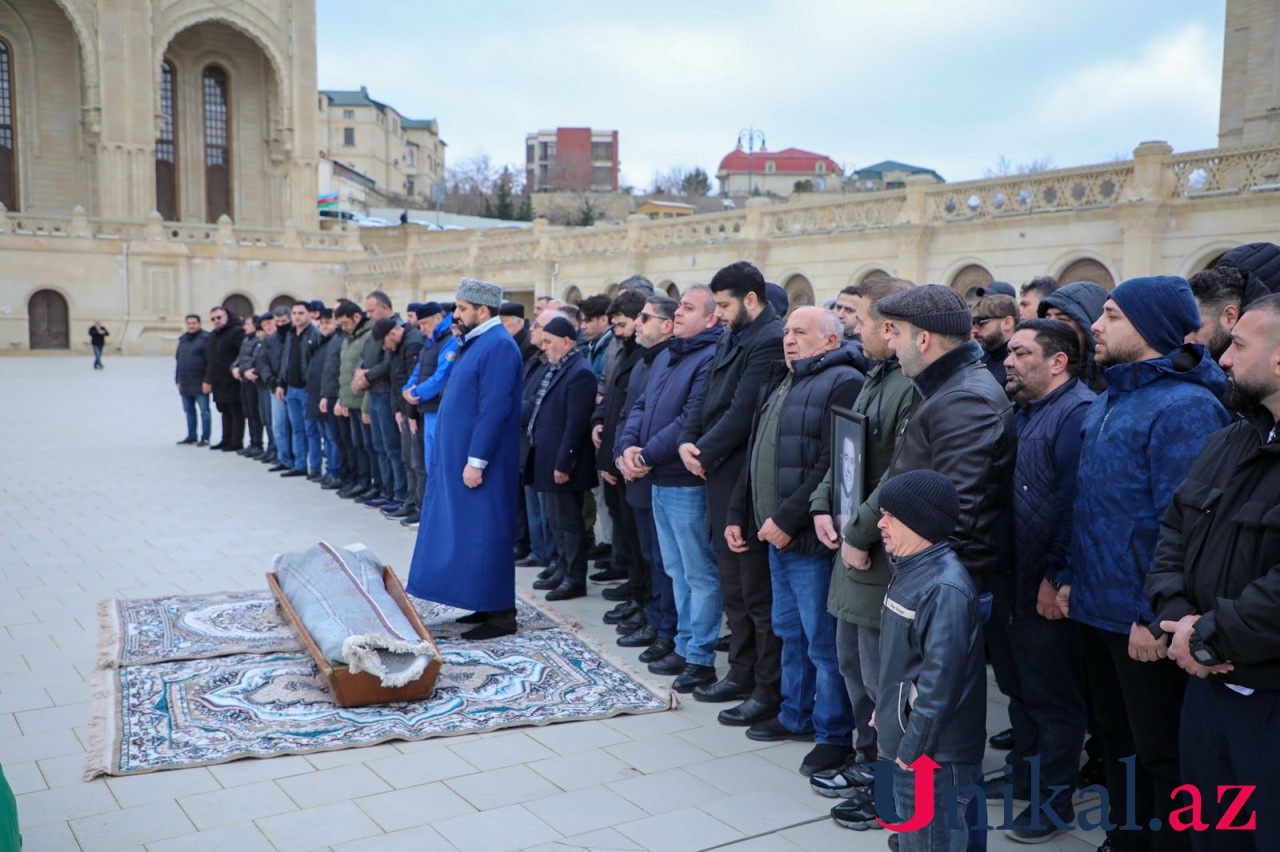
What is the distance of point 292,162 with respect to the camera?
4522cm

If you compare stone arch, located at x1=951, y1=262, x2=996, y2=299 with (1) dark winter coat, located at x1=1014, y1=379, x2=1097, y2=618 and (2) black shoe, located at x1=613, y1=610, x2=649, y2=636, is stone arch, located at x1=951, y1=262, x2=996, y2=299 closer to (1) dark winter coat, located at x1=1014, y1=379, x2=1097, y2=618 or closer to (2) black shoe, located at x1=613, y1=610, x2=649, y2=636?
(2) black shoe, located at x1=613, y1=610, x2=649, y2=636

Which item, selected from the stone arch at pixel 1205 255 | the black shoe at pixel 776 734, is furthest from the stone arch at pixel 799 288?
the black shoe at pixel 776 734

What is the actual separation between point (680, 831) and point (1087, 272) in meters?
16.2

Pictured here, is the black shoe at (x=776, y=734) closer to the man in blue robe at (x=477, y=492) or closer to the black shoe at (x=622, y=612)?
the black shoe at (x=622, y=612)

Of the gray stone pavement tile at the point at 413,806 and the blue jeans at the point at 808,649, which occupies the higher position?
the blue jeans at the point at 808,649

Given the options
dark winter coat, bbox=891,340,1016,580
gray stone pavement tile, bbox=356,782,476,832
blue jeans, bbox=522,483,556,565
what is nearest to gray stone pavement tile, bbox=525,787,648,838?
gray stone pavement tile, bbox=356,782,476,832

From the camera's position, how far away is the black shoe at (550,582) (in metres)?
7.73

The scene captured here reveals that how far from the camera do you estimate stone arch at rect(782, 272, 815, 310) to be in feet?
75.8

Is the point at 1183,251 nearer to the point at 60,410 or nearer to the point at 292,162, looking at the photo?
the point at 60,410

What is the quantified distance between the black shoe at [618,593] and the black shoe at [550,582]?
0.33 m

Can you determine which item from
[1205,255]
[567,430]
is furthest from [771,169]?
[567,430]

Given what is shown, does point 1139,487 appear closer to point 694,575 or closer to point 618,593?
point 694,575

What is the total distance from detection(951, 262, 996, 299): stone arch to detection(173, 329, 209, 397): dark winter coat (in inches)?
519

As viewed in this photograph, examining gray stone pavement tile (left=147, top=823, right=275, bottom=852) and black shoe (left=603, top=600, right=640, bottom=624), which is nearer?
gray stone pavement tile (left=147, top=823, right=275, bottom=852)
